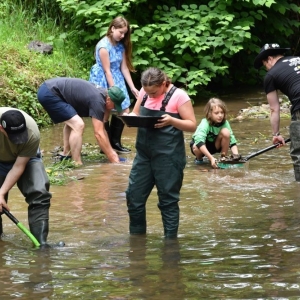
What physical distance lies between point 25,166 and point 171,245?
1373mm

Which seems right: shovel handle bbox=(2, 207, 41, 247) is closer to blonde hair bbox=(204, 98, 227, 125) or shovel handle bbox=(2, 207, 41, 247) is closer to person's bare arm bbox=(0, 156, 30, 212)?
person's bare arm bbox=(0, 156, 30, 212)

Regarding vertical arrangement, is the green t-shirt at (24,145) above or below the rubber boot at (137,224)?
above

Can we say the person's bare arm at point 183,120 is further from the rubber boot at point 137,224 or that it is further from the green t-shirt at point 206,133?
the green t-shirt at point 206,133

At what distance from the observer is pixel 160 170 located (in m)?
6.70

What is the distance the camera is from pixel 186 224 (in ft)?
24.4

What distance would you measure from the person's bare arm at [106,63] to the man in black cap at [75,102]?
0.70 m

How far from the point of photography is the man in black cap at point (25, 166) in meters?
6.21

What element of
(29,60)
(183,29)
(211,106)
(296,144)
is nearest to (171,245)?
(296,144)

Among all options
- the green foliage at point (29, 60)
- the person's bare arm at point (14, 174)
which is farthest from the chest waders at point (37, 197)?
the green foliage at point (29, 60)

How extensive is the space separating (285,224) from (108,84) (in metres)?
4.39

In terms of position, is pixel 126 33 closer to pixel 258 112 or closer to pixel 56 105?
pixel 56 105

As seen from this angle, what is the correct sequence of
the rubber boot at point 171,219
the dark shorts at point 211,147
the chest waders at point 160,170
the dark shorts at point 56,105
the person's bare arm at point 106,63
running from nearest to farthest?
1. the chest waders at point 160,170
2. the rubber boot at point 171,219
3. the dark shorts at point 56,105
4. the dark shorts at point 211,147
5. the person's bare arm at point 106,63

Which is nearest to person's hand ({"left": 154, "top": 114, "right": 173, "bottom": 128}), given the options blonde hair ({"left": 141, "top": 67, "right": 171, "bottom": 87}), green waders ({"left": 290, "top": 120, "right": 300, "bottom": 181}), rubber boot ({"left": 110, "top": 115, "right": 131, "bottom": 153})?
blonde hair ({"left": 141, "top": 67, "right": 171, "bottom": 87})

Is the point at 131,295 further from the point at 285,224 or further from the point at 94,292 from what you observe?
the point at 285,224
